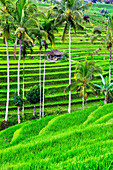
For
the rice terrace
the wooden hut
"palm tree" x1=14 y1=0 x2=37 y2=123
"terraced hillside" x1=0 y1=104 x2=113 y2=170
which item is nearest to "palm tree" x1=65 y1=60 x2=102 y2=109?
the rice terrace

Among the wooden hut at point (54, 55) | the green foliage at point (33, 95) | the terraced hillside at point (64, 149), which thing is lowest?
the green foliage at point (33, 95)

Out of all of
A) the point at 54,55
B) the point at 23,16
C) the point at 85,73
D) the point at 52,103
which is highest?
the point at 23,16

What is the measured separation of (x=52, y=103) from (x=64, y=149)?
16.3 m

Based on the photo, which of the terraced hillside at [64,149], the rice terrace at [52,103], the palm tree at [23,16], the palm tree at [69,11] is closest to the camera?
the terraced hillside at [64,149]

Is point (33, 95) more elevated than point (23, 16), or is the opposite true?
point (23, 16)

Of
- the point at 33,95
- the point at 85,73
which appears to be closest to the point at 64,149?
the point at 85,73

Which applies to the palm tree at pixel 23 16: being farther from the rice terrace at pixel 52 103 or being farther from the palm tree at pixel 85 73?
the palm tree at pixel 85 73

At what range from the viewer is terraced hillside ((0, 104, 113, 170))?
3635 mm

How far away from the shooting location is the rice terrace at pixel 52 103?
472 cm

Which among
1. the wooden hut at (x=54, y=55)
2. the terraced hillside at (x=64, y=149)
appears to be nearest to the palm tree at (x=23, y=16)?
the terraced hillside at (x=64, y=149)

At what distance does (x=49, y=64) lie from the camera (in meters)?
29.8

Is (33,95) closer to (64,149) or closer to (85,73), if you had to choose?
(85,73)

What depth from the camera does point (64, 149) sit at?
17.8 ft

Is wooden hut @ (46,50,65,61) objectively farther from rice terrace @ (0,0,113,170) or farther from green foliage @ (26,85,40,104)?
green foliage @ (26,85,40,104)
